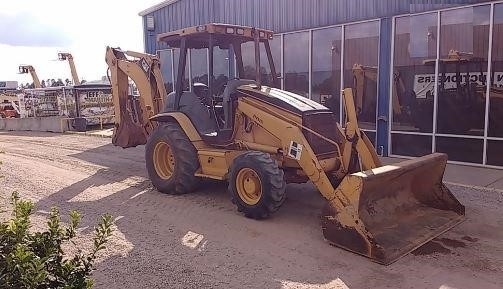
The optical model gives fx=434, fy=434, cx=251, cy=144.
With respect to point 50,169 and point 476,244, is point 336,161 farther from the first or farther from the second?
point 50,169

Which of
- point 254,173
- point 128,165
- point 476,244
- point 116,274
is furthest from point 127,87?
point 476,244

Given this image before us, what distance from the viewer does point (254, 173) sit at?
5648 millimetres

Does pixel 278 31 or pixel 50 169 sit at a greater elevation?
pixel 278 31

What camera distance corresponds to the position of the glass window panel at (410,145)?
980 centimetres

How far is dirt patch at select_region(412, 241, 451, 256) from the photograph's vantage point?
463 centimetres

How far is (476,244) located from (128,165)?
7.39 meters

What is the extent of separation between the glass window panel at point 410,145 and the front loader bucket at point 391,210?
13.3 feet

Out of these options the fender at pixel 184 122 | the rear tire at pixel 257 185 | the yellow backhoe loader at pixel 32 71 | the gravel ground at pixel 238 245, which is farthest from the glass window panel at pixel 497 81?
the yellow backhoe loader at pixel 32 71

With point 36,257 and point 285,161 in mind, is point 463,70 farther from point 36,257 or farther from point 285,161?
point 36,257

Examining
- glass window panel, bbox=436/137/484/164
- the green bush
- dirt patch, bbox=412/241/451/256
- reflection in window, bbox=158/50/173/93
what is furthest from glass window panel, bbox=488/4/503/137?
reflection in window, bbox=158/50/173/93

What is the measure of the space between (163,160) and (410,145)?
18.9 feet

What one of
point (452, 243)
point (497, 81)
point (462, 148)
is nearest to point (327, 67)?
point (462, 148)

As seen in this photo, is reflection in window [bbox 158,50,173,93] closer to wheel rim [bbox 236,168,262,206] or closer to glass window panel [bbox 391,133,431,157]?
glass window panel [bbox 391,133,431,157]

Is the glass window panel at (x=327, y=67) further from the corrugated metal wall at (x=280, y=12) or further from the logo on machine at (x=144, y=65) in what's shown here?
the logo on machine at (x=144, y=65)
